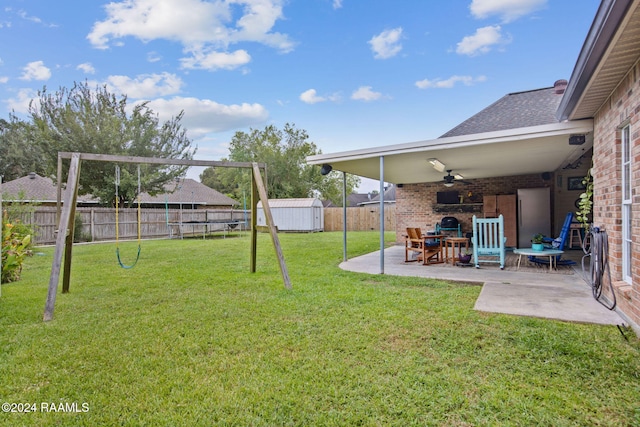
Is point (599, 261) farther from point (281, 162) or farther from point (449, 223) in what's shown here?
point (281, 162)

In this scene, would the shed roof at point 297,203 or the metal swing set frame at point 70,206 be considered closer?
the metal swing set frame at point 70,206

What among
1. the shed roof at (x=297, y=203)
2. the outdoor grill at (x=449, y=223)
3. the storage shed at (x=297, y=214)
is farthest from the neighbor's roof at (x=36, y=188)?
the outdoor grill at (x=449, y=223)

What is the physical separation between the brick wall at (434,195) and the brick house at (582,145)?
6cm

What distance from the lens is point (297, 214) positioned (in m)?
19.4

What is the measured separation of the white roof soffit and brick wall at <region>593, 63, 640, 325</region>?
0.64 meters

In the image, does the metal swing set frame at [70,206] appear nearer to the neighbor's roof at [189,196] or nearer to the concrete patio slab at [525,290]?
the concrete patio slab at [525,290]

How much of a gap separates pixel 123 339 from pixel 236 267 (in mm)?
4102

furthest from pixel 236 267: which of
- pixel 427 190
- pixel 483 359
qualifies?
pixel 427 190

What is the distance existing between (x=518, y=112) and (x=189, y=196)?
67.9 ft

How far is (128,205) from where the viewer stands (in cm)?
1784

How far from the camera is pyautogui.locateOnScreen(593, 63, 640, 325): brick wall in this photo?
2.97 metres

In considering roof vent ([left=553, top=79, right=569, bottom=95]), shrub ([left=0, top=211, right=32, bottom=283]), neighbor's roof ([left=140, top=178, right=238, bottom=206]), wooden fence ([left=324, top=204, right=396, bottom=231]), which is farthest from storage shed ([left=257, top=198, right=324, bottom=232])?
shrub ([left=0, top=211, right=32, bottom=283])

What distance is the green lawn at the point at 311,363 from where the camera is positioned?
198 cm

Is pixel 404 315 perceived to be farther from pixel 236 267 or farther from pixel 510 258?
pixel 510 258
